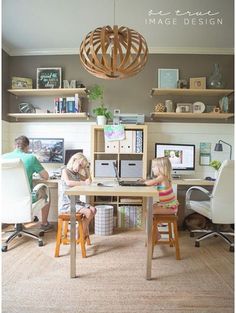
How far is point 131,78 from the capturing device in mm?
3967

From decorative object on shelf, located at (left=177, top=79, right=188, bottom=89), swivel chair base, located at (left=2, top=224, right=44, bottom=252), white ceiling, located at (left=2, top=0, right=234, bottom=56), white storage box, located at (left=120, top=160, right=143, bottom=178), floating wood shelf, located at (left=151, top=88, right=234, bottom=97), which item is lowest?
swivel chair base, located at (left=2, top=224, right=44, bottom=252)

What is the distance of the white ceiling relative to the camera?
9.07 ft

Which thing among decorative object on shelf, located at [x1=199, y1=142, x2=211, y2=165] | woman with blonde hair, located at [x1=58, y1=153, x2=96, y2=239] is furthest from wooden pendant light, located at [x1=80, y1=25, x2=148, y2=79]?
decorative object on shelf, located at [x1=199, y1=142, x2=211, y2=165]

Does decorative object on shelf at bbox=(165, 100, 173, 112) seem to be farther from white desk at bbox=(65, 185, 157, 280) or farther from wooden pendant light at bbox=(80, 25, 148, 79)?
white desk at bbox=(65, 185, 157, 280)

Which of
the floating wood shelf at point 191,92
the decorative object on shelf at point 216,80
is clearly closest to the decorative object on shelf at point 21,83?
the floating wood shelf at point 191,92

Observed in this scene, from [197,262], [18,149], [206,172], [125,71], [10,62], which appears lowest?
[197,262]

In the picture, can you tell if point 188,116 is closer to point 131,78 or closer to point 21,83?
point 131,78

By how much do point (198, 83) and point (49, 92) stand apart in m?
2.21

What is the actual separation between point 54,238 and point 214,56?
3436mm

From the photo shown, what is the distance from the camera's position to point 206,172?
13.0ft

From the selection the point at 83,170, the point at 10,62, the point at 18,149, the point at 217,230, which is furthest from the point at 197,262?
the point at 10,62

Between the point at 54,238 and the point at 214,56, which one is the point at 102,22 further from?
the point at 54,238

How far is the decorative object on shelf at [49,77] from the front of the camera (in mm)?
3947

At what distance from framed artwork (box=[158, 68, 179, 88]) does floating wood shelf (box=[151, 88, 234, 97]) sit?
0.14 metres
